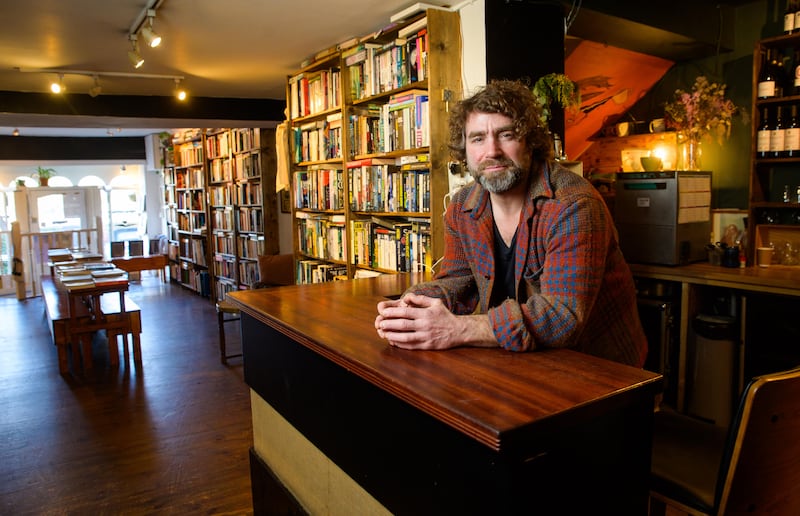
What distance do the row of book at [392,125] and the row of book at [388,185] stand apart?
11cm

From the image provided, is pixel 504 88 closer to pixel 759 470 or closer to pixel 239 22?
pixel 759 470

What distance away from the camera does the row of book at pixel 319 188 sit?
179 inches

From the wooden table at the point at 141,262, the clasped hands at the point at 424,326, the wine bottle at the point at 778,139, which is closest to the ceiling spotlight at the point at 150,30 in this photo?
the clasped hands at the point at 424,326

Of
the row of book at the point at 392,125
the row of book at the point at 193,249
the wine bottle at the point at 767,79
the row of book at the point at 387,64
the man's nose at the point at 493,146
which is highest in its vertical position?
the row of book at the point at 387,64

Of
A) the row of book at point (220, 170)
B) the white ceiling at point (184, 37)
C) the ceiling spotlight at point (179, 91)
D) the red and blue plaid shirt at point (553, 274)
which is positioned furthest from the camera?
the row of book at point (220, 170)

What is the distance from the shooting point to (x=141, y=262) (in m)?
9.55

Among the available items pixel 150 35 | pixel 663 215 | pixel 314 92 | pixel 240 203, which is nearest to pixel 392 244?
pixel 314 92

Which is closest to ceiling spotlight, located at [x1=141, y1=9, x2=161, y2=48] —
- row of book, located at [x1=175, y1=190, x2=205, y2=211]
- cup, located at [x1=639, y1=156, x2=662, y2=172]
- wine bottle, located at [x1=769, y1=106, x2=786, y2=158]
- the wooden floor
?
the wooden floor

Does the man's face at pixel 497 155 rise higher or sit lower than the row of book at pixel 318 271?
higher

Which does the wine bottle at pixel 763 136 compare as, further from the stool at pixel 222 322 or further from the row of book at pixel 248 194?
the row of book at pixel 248 194

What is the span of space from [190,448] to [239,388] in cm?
105

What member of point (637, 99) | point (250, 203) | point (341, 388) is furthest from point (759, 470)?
point (250, 203)

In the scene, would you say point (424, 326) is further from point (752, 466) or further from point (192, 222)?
point (192, 222)

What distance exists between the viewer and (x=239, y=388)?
4.49 m
